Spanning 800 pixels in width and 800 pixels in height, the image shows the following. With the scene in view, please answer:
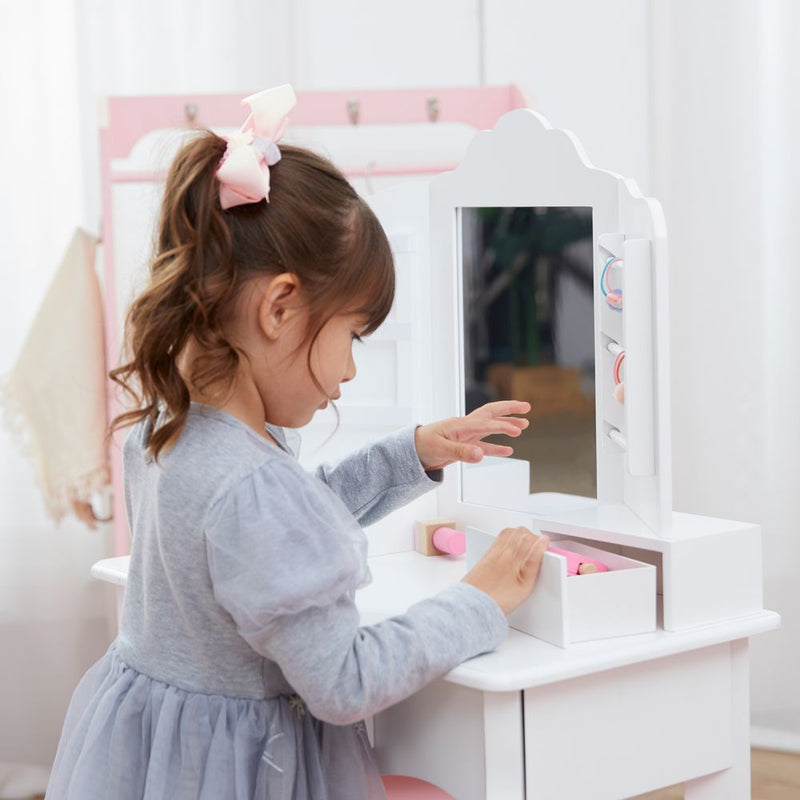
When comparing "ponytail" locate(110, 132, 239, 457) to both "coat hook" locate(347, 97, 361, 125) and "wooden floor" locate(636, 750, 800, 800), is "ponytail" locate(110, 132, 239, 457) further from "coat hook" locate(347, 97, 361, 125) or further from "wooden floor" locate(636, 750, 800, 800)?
"wooden floor" locate(636, 750, 800, 800)

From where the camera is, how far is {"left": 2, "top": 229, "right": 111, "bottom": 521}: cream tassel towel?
1790 millimetres

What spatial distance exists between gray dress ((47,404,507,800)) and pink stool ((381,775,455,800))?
48 millimetres

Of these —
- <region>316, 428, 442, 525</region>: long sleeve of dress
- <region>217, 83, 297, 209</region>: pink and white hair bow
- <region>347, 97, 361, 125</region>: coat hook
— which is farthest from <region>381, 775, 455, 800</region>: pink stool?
<region>347, 97, 361, 125</region>: coat hook

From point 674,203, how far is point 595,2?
0.40 metres

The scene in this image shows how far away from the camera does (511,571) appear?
929 millimetres

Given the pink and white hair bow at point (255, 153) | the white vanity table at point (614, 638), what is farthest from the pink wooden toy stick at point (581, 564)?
the pink and white hair bow at point (255, 153)

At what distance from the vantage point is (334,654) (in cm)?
79

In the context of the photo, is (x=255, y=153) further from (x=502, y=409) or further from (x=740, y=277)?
(x=740, y=277)

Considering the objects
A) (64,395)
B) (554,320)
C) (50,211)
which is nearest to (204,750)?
(554,320)

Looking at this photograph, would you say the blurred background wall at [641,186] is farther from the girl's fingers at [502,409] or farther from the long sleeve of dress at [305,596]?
the long sleeve of dress at [305,596]

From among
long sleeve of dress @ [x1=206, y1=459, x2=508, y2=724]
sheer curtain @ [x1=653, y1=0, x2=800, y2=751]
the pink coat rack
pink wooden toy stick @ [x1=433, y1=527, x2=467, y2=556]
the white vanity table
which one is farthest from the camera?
sheer curtain @ [x1=653, y1=0, x2=800, y2=751]

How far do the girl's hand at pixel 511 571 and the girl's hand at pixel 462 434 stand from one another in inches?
6.2

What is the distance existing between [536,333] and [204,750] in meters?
0.60

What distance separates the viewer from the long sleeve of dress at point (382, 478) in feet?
3.68
